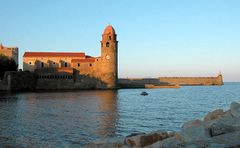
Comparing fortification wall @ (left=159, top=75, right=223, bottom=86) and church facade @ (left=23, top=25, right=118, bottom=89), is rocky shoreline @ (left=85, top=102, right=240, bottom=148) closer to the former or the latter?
church facade @ (left=23, top=25, right=118, bottom=89)

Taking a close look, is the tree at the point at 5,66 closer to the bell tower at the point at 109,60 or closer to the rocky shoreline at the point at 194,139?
the bell tower at the point at 109,60

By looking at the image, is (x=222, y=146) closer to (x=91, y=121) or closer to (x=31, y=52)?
(x=91, y=121)

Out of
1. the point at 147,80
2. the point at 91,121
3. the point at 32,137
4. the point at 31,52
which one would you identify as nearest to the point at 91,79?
the point at 31,52

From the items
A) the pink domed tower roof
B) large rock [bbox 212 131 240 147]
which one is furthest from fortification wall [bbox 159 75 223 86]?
large rock [bbox 212 131 240 147]

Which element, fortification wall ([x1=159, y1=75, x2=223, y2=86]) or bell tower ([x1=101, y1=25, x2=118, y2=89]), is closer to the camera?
bell tower ([x1=101, y1=25, x2=118, y2=89])

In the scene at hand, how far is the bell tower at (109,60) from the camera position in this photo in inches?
2788

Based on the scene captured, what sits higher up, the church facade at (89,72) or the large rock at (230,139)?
the church facade at (89,72)

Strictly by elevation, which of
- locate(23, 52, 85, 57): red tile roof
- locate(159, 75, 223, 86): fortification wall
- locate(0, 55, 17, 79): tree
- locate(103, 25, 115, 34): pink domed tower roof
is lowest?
locate(159, 75, 223, 86): fortification wall

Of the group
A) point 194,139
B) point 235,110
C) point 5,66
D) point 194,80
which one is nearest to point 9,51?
point 5,66

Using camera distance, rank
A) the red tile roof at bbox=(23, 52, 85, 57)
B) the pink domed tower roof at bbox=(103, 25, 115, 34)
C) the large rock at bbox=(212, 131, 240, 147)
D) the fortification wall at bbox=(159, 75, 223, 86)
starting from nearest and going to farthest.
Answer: the large rock at bbox=(212, 131, 240, 147) → the pink domed tower roof at bbox=(103, 25, 115, 34) → the red tile roof at bbox=(23, 52, 85, 57) → the fortification wall at bbox=(159, 75, 223, 86)

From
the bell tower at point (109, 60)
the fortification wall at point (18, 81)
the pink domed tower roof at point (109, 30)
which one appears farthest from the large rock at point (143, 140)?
the pink domed tower roof at point (109, 30)

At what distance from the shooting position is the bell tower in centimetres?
7081

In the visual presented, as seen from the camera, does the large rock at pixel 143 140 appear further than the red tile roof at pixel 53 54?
No

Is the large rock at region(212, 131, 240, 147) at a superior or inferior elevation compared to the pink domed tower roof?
inferior
